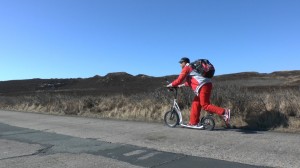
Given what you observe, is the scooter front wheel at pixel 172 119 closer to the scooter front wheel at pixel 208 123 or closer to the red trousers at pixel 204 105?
the red trousers at pixel 204 105

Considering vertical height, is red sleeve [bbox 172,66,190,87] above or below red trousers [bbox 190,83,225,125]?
above

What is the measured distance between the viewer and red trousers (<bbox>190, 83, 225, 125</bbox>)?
10.4m

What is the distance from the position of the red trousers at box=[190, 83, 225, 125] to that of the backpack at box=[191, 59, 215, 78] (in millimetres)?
285

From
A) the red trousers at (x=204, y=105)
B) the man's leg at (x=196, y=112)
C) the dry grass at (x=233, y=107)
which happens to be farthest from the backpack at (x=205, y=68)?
the dry grass at (x=233, y=107)

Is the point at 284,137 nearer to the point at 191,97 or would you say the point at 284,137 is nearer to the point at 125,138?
the point at 125,138

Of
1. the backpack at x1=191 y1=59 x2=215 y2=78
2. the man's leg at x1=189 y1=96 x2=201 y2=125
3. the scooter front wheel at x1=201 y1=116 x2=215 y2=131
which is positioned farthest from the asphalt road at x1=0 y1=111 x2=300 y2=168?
the backpack at x1=191 y1=59 x2=215 y2=78

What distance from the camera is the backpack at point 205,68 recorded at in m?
10.7

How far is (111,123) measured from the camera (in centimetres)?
1387

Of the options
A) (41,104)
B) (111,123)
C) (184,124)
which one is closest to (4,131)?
(111,123)

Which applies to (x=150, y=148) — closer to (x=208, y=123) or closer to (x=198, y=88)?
(x=208, y=123)

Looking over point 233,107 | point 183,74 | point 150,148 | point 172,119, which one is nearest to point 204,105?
point 183,74

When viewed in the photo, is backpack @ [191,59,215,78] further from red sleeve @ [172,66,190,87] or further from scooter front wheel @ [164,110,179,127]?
scooter front wheel @ [164,110,179,127]

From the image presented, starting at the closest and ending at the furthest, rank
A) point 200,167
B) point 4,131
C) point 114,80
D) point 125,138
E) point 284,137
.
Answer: point 200,167
point 284,137
point 125,138
point 4,131
point 114,80

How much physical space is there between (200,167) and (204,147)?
1541 millimetres
